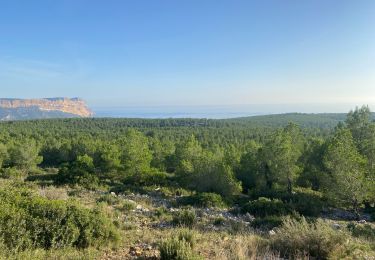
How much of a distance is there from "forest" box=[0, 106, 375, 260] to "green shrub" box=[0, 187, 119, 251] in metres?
0.03

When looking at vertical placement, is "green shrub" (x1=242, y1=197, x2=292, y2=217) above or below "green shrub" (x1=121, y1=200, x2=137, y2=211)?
below

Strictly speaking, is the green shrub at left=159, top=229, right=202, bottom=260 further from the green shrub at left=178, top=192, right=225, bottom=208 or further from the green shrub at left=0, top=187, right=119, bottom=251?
the green shrub at left=178, top=192, right=225, bottom=208

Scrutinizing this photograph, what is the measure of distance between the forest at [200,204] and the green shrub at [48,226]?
0.03 m

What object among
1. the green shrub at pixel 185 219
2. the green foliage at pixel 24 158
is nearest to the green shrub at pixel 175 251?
the green shrub at pixel 185 219

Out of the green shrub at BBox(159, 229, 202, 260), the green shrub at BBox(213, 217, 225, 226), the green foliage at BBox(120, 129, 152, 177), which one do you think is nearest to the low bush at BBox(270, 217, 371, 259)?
the green shrub at BBox(159, 229, 202, 260)

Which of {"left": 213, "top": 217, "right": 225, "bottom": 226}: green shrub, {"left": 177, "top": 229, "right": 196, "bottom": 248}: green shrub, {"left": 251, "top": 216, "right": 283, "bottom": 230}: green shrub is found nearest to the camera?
{"left": 177, "top": 229, "right": 196, "bottom": 248}: green shrub

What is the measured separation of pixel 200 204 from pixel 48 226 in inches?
511

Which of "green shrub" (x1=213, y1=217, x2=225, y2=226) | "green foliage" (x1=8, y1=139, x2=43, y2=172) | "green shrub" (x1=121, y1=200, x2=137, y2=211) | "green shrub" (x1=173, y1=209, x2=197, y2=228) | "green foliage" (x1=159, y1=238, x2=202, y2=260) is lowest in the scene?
"green foliage" (x1=8, y1=139, x2=43, y2=172)

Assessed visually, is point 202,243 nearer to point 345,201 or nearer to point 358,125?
point 345,201

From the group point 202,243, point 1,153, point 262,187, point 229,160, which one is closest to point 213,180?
point 262,187

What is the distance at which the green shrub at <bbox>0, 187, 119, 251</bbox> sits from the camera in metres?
6.77

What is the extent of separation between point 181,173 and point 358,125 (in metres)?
18.9

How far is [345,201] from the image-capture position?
22.6 metres

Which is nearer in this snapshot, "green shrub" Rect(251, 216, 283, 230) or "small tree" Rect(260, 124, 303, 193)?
"green shrub" Rect(251, 216, 283, 230)
